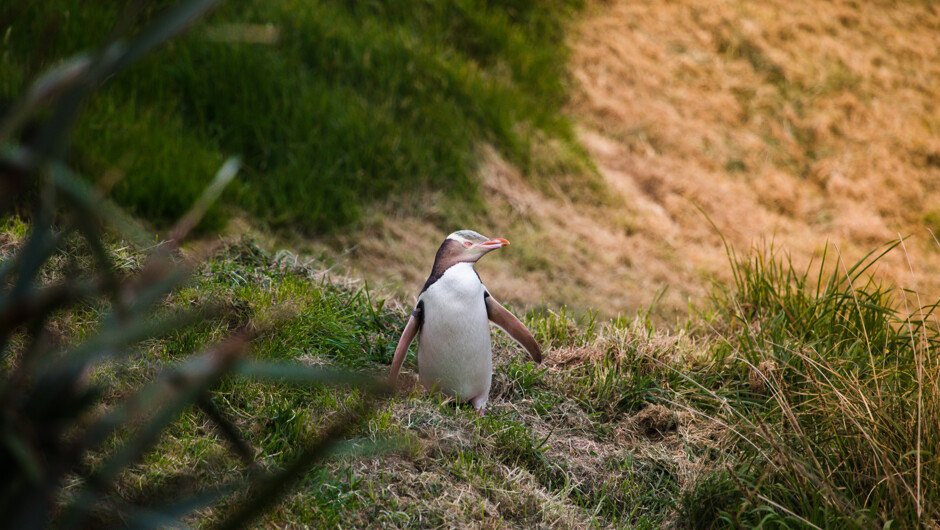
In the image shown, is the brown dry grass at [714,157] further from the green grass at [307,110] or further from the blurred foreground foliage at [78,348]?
the blurred foreground foliage at [78,348]

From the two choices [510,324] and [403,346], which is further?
[510,324]

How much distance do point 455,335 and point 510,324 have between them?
0.34 meters

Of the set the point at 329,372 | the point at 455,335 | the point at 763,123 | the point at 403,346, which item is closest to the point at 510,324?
the point at 455,335

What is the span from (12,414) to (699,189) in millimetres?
5974

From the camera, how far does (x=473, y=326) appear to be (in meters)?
2.63

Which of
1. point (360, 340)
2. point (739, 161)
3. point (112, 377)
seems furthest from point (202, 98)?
point (739, 161)

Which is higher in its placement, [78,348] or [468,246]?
[78,348]

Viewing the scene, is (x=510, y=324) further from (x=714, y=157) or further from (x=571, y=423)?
(x=714, y=157)

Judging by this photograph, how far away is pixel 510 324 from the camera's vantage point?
287 centimetres

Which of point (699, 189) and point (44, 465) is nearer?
point (44, 465)

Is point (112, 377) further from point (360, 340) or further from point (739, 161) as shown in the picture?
point (739, 161)

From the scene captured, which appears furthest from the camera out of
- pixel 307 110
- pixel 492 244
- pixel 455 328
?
pixel 307 110

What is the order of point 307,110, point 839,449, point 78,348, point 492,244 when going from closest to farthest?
point 78,348, point 839,449, point 492,244, point 307,110

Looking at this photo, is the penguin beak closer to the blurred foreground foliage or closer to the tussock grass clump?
the tussock grass clump
